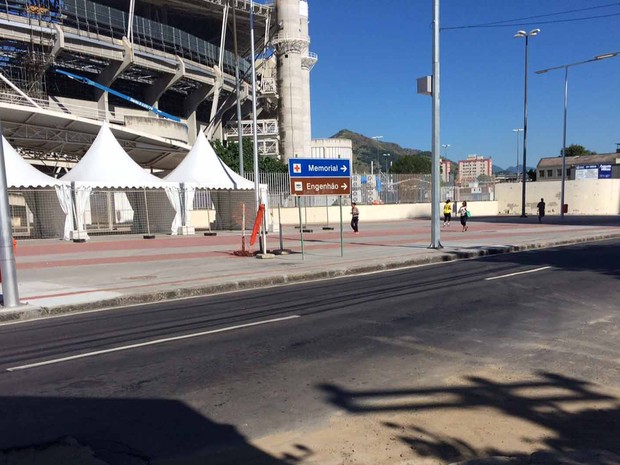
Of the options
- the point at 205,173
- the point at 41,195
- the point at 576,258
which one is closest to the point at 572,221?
the point at 576,258

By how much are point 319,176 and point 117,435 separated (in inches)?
473

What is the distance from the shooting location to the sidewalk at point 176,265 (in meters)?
10.1

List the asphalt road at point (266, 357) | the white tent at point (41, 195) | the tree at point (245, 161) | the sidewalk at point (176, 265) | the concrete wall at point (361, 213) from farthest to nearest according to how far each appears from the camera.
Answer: the tree at point (245, 161) → the concrete wall at point (361, 213) → the white tent at point (41, 195) → the sidewalk at point (176, 265) → the asphalt road at point (266, 357)

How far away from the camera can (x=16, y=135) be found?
35.9 metres

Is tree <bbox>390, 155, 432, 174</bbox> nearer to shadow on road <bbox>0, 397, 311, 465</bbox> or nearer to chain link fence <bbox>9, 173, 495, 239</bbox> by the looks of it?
chain link fence <bbox>9, 173, 495, 239</bbox>

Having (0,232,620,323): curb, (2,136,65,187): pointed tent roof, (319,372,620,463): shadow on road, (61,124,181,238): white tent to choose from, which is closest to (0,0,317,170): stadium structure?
(61,124,181,238): white tent

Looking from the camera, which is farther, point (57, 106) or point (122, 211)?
point (57, 106)

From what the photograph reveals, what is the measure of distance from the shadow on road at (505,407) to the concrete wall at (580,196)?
164 feet

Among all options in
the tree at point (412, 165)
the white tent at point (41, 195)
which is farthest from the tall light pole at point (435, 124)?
the tree at point (412, 165)

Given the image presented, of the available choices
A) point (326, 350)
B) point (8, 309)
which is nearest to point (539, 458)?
point (326, 350)

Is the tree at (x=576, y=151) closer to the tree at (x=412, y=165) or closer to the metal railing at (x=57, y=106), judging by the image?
the tree at (x=412, y=165)

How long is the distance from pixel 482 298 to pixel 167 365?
19.0 ft

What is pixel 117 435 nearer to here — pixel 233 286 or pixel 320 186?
pixel 233 286

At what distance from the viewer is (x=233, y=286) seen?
1114cm
